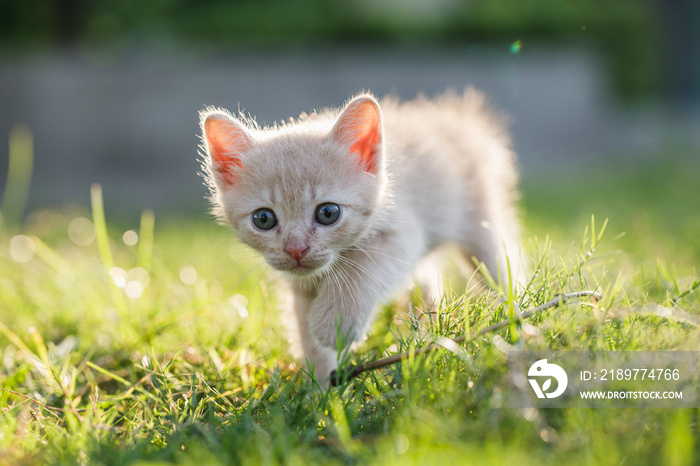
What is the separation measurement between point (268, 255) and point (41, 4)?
7.87 meters

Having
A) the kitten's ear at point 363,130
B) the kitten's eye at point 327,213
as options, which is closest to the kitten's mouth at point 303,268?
the kitten's eye at point 327,213

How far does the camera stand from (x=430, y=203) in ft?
7.88

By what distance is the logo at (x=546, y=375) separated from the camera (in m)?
1.27

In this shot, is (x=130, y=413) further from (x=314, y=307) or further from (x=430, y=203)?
(x=430, y=203)

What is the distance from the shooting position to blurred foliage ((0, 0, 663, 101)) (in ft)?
26.0

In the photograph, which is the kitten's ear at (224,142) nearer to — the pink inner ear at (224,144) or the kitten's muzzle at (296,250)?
the pink inner ear at (224,144)

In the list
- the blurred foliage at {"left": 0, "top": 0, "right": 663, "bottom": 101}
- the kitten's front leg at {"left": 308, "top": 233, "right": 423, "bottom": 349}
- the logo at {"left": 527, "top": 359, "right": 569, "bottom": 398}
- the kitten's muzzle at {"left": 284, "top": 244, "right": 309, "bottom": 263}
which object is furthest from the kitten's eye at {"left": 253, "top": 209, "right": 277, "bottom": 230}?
the blurred foliage at {"left": 0, "top": 0, "right": 663, "bottom": 101}

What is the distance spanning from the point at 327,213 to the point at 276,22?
22.6 feet

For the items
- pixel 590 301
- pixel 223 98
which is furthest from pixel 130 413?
pixel 223 98

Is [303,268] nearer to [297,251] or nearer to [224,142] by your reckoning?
[297,251]

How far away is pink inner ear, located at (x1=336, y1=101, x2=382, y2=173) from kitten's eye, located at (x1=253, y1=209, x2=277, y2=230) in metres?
0.35

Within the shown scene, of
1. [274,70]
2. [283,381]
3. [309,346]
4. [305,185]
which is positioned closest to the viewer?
[283,381]

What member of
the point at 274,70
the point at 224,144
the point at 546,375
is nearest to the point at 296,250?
the point at 224,144

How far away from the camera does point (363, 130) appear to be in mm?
1912
